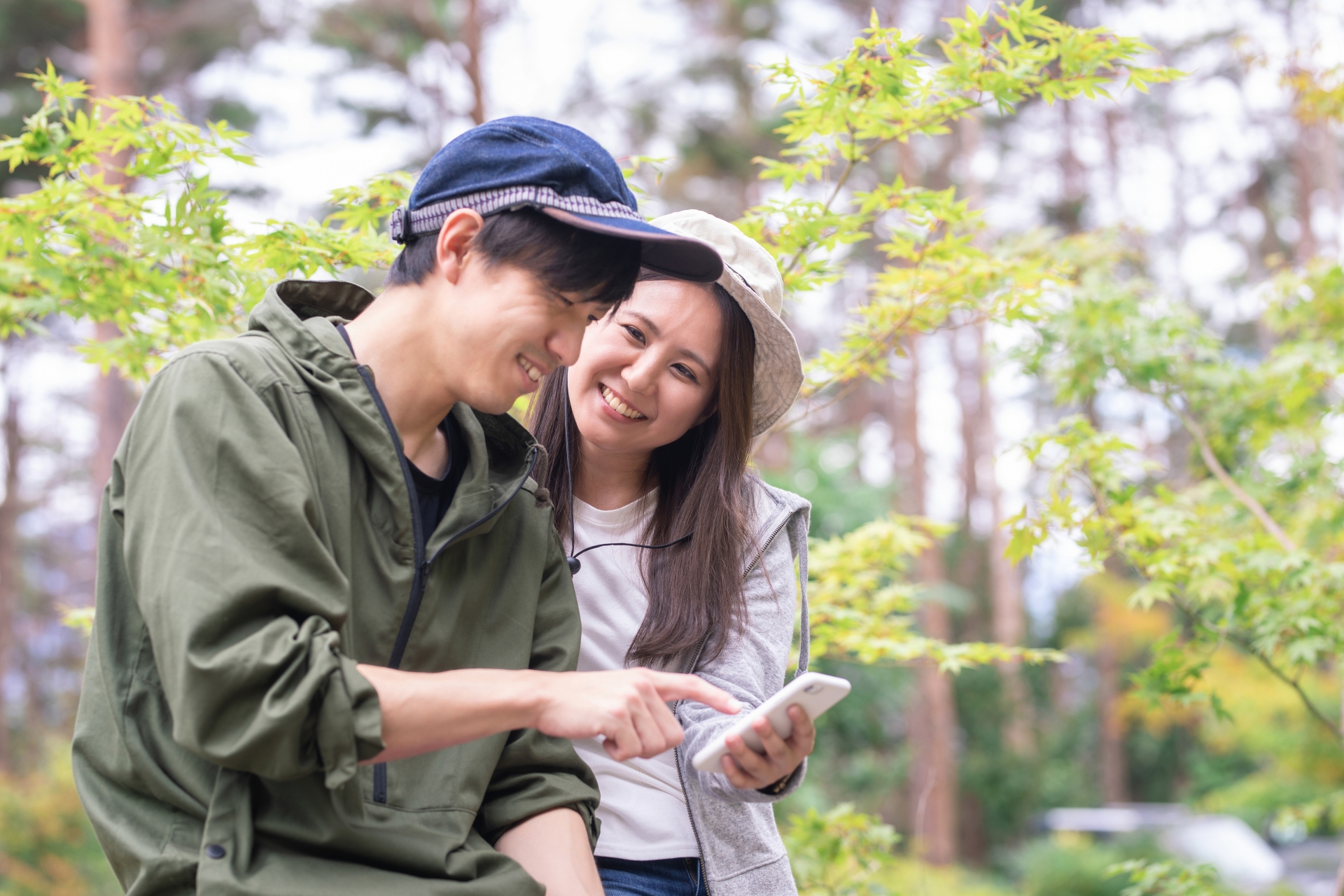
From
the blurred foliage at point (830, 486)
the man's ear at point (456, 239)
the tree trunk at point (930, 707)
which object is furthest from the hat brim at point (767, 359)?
the tree trunk at point (930, 707)

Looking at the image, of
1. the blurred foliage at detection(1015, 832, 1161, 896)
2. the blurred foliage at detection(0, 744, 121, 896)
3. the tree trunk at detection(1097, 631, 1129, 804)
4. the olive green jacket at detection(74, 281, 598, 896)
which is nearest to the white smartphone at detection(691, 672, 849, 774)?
the olive green jacket at detection(74, 281, 598, 896)

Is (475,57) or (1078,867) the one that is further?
(1078,867)

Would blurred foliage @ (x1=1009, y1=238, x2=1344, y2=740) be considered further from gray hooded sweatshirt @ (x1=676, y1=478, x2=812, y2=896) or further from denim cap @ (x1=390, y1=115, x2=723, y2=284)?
denim cap @ (x1=390, y1=115, x2=723, y2=284)

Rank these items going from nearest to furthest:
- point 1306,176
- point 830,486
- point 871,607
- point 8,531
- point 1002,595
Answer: point 871,607, point 830,486, point 8,531, point 1306,176, point 1002,595

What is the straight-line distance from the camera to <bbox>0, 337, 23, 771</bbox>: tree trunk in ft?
40.8

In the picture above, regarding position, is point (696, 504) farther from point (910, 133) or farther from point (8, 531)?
point (8, 531)

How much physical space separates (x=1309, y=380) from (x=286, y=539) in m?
3.72

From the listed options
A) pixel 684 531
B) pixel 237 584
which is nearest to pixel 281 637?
pixel 237 584

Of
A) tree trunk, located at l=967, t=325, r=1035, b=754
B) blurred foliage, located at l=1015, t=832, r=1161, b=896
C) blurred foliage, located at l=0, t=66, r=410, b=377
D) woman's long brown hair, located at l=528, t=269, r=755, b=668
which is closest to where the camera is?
woman's long brown hair, located at l=528, t=269, r=755, b=668

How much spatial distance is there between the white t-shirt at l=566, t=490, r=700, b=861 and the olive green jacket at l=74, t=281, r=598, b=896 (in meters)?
0.31

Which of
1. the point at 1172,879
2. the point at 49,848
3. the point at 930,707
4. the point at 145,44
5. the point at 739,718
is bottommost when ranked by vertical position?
the point at 49,848

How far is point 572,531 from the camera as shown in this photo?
6.99 feet

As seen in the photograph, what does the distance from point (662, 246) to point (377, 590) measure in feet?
2.20

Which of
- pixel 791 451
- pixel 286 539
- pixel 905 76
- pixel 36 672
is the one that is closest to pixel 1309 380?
pixel 905 76
